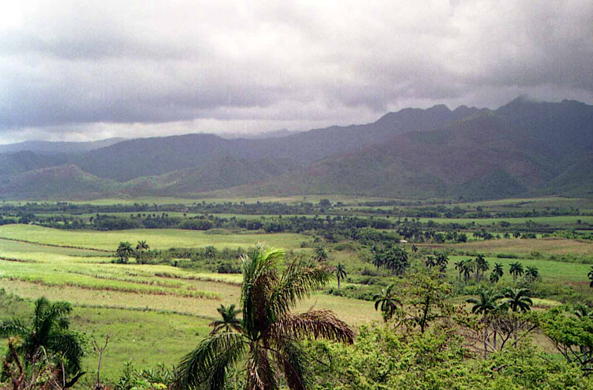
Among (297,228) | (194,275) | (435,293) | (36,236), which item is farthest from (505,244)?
(36,236)

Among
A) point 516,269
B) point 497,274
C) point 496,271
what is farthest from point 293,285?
point 516,269

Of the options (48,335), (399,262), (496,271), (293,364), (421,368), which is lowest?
(496,271)

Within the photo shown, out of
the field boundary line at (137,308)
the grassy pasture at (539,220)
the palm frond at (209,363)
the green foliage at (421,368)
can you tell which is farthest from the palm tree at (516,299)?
the grassy pasture at (539,220)

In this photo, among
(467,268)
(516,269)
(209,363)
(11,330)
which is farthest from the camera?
(467,268)

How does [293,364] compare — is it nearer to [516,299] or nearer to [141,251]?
[516,299]

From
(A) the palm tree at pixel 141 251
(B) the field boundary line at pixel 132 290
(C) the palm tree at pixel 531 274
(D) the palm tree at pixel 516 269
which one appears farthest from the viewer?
(A) the palm tree at pixel 141 251

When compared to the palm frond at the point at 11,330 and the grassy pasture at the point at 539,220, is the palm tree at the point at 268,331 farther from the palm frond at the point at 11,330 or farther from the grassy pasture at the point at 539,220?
the grassy pasture at the point at 539,220
